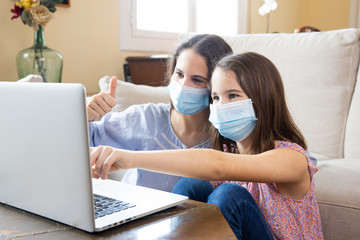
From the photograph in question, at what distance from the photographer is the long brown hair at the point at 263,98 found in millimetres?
1054

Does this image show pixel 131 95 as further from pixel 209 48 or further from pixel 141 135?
pixel 209 48

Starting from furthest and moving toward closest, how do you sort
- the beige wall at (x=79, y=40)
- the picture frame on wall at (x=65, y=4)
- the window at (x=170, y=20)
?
the window at (x=170, y=20), the picture frame on wall at (x=65, y=4), the beige wall at (x=79, y=40)

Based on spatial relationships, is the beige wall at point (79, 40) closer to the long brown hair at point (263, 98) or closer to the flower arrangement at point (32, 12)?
the flower arrangement at point (32, 12)

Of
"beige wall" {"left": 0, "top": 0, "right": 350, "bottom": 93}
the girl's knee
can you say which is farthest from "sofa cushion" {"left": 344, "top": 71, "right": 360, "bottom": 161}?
"beige wall" {"left": 0, "top": 0, "right": 350, "bottom": 93}

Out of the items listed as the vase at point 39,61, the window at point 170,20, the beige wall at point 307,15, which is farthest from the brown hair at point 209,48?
the beige wall at point 307,15

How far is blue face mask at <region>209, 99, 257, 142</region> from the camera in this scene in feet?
3.41

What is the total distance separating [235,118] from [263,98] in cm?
9

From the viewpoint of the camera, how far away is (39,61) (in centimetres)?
187

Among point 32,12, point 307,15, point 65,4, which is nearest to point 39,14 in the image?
point 32,12

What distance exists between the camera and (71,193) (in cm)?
60

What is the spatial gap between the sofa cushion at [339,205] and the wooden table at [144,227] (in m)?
0.61

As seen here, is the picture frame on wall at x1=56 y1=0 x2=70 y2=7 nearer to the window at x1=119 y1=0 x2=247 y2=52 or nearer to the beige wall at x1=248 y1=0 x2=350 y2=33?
the window at x1=119 y1=0 x2=247 y2=52

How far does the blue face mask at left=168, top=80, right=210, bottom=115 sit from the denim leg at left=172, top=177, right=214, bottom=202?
28cm

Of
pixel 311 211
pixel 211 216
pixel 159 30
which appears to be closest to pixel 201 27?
pixel 159 30
